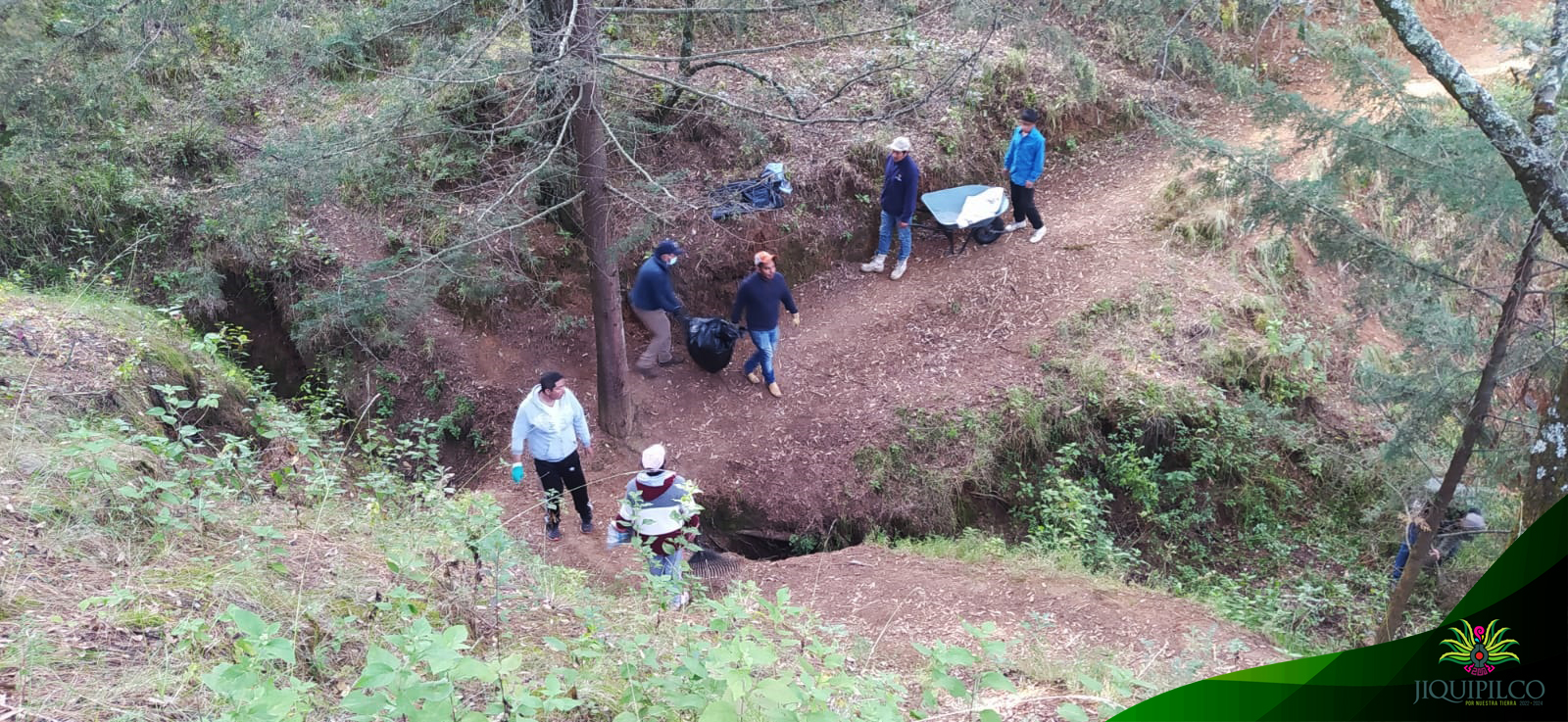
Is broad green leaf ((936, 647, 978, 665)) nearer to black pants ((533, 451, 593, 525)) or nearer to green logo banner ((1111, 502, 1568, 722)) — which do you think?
green logo banner ((1111, 502, 1568, 722))

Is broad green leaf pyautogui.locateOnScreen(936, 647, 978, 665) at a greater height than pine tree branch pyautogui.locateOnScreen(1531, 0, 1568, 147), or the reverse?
pine tree branch pyautogui.locateOnScreen(1531, 0, 1568, 147)

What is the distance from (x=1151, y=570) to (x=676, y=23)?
9155 millimetres

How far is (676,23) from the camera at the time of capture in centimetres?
1177

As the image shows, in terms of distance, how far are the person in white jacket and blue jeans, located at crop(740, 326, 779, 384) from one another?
269 centimetres

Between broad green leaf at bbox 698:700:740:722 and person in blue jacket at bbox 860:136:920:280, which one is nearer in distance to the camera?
broad green leaf at bbox 698:700:740:722

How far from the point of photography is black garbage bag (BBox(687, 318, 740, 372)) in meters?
9.59

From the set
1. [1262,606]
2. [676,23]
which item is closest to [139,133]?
[676,23]

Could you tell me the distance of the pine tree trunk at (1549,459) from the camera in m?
4.61

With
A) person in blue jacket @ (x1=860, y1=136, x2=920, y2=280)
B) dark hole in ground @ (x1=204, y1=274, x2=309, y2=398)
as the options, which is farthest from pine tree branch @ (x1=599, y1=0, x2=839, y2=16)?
dark hole in ground @ (x1=204, y1=274, x2=309, y2=398)

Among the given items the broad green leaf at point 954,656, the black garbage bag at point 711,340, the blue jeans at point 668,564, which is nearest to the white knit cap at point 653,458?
the blue jeans at point 668,564

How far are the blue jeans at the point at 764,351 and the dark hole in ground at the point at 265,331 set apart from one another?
534 cm

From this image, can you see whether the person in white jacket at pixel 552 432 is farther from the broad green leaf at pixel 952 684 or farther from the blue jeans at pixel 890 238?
the blue jeans at pixel 890 238

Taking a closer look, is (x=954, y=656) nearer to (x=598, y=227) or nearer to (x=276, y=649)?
(x=276, y=649)

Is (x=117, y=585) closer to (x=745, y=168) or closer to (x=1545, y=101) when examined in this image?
(x=1545, y=101)
